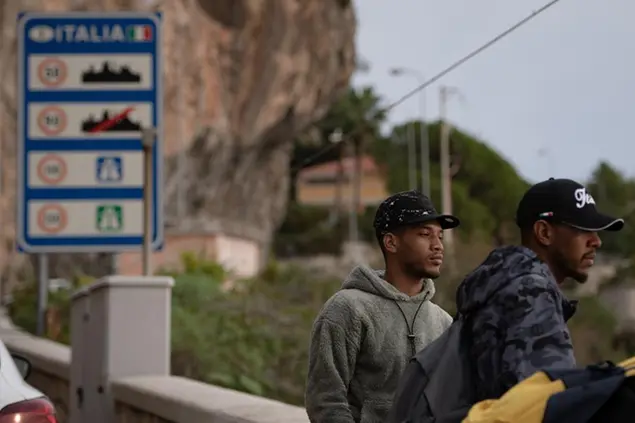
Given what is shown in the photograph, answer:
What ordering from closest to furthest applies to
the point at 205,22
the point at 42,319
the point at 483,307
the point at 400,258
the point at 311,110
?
1. the point at 483,307
2. the point at 400,258
3. the point at 42,319
4. the point at 205,22
5. the point at 311,110

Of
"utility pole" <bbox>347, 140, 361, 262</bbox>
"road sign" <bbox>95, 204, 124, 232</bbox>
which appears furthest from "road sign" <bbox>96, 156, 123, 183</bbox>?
"utility pole" <bbox>347, 140, 361, 262</bbox>

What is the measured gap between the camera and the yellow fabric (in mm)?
3107

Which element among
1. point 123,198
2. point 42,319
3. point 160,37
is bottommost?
point 42,319

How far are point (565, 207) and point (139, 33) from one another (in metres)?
12.4

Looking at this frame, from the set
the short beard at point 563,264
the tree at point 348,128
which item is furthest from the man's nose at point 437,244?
the tree at point 348,128

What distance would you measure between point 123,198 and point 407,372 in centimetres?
1199

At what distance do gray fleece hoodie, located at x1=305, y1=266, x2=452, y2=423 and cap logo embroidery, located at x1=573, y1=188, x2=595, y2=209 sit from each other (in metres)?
1.24

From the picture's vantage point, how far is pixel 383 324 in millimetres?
4883

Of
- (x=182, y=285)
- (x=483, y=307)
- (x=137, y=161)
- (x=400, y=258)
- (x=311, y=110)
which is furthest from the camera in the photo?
(x=311, y=110)

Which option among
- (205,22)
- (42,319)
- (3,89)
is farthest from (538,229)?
(205,22)

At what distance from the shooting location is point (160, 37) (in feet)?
52.0

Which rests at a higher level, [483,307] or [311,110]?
[311,110]

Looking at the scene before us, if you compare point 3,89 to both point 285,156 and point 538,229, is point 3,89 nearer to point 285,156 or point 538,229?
point 285,156

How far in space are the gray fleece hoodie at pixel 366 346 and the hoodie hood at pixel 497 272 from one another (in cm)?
116
